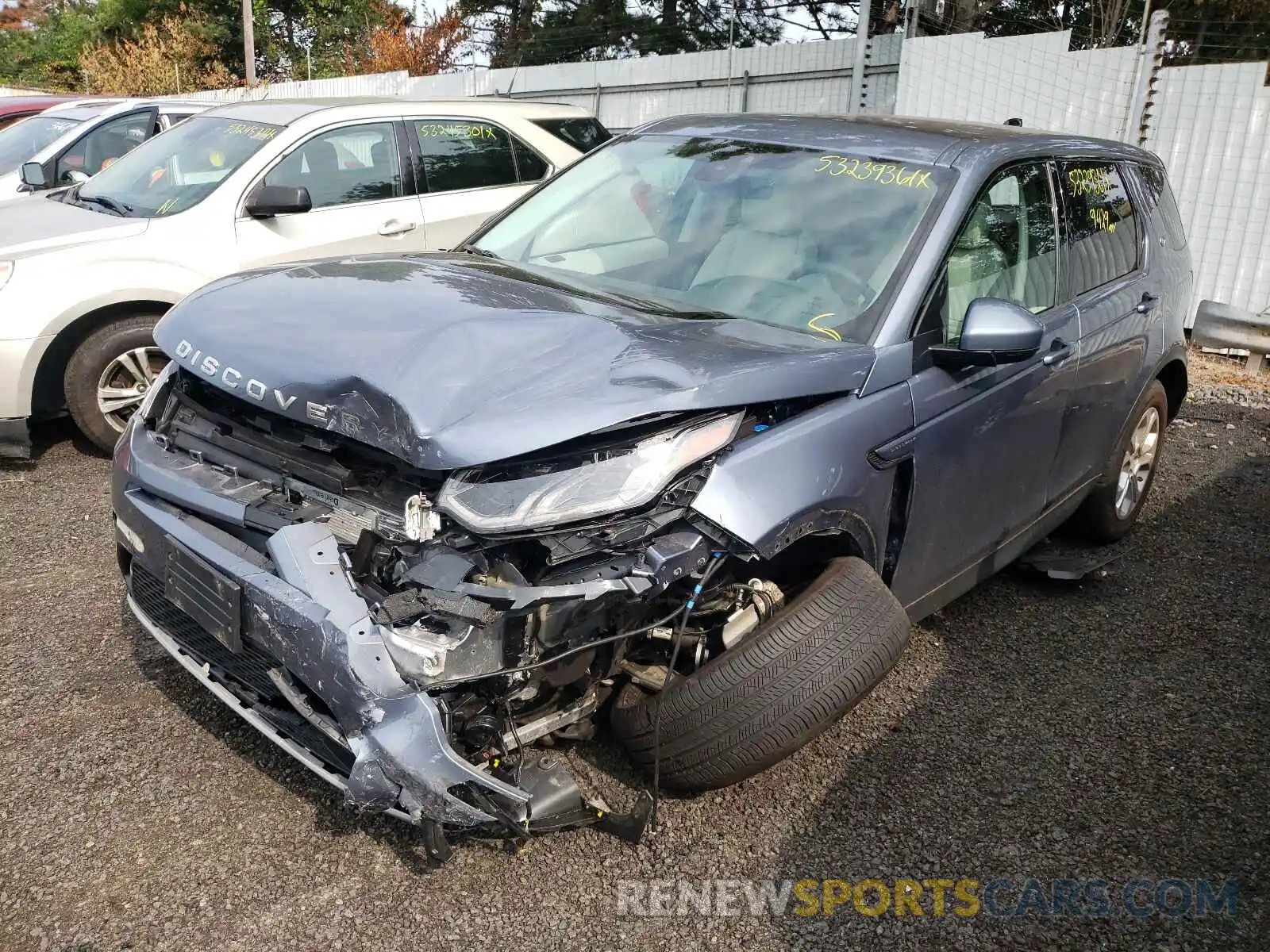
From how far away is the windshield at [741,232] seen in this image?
3193 millimetres

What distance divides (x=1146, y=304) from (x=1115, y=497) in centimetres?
91

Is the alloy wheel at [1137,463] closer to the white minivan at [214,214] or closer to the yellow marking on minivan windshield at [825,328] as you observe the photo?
the yellow marking on minivan windshield at [825,328]

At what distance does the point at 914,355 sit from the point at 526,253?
1.56 metres

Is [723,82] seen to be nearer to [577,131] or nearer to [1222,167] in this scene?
[1222,167]

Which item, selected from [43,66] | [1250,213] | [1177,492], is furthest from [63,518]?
[43,66]

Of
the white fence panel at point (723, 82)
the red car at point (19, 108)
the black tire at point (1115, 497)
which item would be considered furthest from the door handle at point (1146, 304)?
the red car at point (19, 108)

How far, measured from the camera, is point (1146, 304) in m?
4.44

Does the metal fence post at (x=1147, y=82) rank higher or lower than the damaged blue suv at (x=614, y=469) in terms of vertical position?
higher

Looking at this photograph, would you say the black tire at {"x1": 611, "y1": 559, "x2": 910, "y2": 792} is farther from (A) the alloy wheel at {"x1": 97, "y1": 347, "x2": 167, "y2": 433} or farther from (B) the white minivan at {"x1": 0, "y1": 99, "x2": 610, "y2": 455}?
(A) the alloy wheel at {"x1": 97, "y1": 347, "x2": 167, "y2": 433}

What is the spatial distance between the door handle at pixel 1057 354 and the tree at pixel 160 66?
32990 mm

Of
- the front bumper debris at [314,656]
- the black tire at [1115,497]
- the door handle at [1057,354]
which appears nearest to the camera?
the front bumper debris at [314,656]

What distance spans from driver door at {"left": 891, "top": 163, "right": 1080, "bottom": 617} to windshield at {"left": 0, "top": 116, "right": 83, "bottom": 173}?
9101 millimetres

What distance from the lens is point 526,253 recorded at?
3.85 meters

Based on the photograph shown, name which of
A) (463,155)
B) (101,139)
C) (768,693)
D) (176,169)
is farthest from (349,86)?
(768,693)
